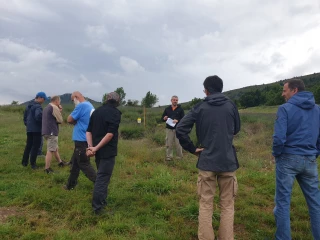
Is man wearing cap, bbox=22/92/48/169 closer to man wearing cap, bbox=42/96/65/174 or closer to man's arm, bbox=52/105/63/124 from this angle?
man wearing cap, bbox=42/96/65/174

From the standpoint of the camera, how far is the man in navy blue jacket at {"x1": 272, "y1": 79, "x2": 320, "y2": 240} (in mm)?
3328

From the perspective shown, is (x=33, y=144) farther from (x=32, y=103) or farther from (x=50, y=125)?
(x=32, y=103)

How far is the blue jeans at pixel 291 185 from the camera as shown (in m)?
3.33

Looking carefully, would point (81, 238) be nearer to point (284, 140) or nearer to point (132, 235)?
point (132, 235)

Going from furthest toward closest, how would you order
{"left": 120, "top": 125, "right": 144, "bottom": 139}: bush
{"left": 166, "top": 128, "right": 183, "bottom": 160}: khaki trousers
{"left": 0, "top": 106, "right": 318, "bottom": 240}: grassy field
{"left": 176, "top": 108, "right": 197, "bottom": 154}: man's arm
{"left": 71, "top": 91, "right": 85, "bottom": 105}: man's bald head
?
1. {"left": 120, "top": 125, "right": 144, "bottom": 139}: bush
2. {"left": 166, "top": 128, "right": 183, "bottom": 160}: khaki trousers
3. {"left": 71, "top": 91, "right": 85, "bottom": 105}: man's bald head
4. {"left": 0, "top": 106, "right": 318, "bottom": 240}: grassy field
5. {"left": 176, "top": 108, "right": 197, "bottom": 154}: man's arm

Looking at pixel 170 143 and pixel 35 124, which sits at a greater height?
pixel 35 124

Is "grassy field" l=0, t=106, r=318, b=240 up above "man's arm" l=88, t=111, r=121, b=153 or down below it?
below

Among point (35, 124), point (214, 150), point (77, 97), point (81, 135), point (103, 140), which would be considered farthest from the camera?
point (35, 124)

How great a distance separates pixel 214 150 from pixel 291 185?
1.04m

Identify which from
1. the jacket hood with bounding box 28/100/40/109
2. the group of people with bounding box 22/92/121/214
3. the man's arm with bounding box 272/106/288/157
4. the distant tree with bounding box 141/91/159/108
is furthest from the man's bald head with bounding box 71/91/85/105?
the distant tree with bounding box 141/91/159/108

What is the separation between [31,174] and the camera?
6191mm

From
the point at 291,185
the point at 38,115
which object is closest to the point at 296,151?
the point at 291,185

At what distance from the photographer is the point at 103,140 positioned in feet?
13.7

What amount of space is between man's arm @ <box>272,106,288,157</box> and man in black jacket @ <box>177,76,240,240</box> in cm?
48
